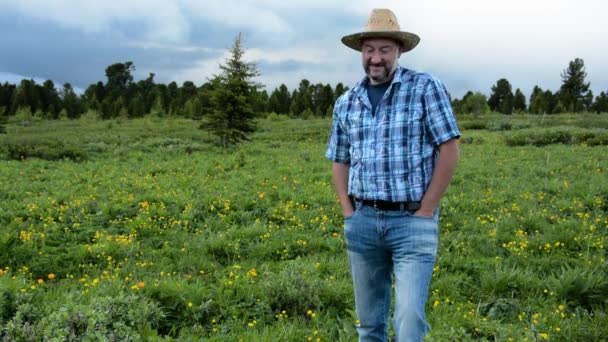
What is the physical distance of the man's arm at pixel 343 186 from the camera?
340 cm

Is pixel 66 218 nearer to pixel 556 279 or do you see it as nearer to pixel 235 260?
pixel 235 260

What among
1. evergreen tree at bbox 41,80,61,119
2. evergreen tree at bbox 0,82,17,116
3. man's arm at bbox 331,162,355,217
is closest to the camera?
man's arm at bbox 331,162,355,217

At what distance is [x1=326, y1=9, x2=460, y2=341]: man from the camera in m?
2.99

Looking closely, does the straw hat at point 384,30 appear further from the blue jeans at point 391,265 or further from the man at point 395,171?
the blue jeans at point 391,265

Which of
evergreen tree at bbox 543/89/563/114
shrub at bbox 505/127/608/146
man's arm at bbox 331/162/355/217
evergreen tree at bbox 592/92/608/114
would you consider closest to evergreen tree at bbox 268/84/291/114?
evergreen tree at bbox 543/89/563/114

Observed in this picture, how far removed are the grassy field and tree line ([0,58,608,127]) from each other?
47.6 metres

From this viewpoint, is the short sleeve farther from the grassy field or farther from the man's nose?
the grassy field

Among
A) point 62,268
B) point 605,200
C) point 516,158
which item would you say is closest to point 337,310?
point 62,268

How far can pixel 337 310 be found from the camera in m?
4.84

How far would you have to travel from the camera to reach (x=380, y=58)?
10.4ft

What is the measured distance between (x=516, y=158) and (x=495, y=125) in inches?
721

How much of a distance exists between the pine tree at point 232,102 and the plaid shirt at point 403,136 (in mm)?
19363

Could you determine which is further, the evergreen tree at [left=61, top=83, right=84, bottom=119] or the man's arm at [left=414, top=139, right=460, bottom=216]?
the evergreen tree at [left=61, top=83, right=84, bottom=119]

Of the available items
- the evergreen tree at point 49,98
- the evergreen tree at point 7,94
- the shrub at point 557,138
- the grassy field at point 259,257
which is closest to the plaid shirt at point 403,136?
the grassy field at point 259,257
